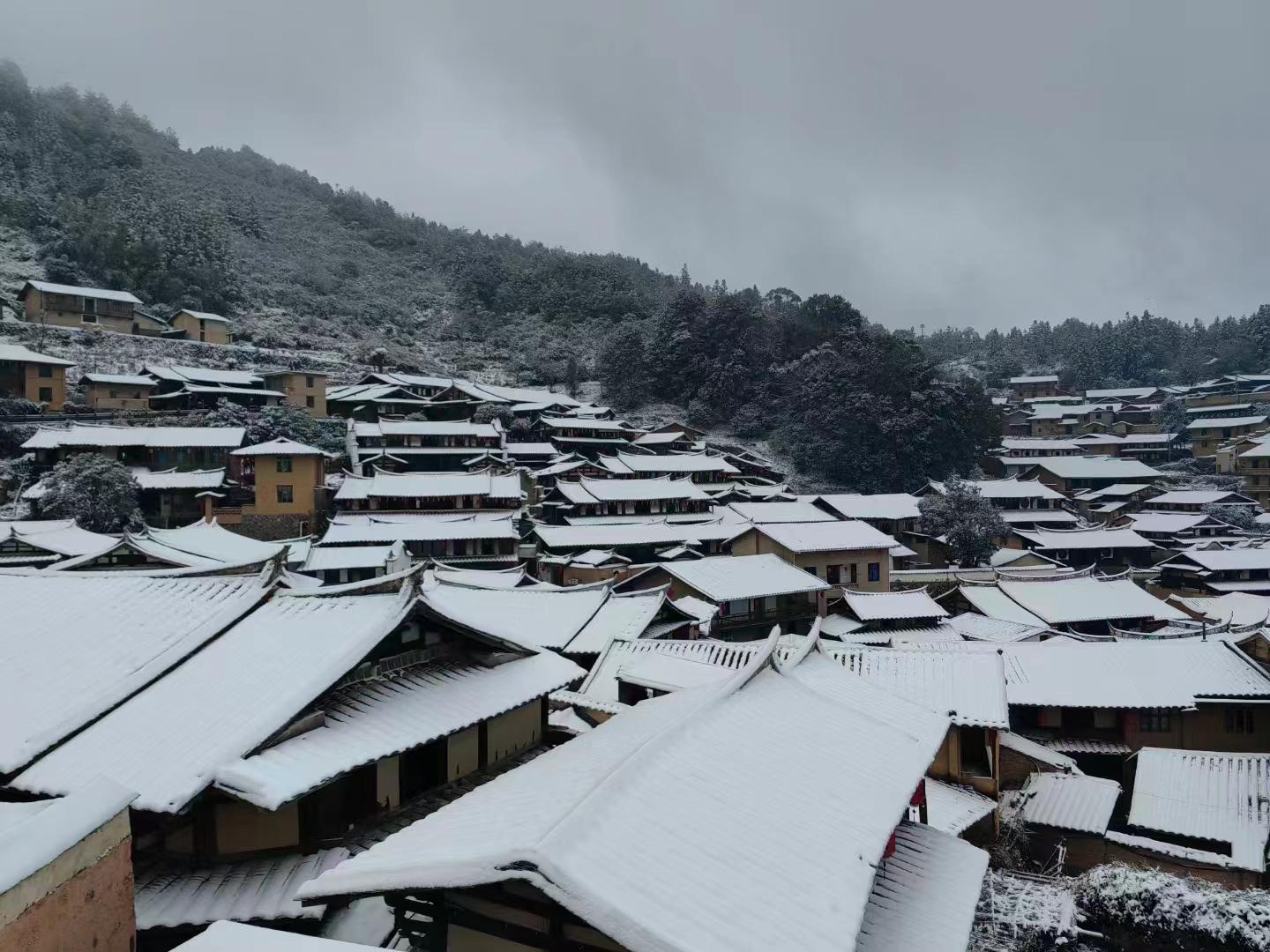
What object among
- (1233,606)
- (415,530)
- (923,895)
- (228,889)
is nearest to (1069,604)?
(1233,606)

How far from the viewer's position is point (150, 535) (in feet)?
97.1

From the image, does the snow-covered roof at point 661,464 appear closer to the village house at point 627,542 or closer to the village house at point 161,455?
the village house at point 627,542

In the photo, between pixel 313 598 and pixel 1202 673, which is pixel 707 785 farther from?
pixel 1202 673

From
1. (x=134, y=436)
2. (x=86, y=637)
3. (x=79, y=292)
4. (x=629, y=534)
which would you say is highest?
(x=79, y=292)

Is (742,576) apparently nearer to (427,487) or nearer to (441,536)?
(441,536)

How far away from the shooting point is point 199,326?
7219cm

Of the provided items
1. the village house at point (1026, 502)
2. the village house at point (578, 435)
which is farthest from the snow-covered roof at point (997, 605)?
the village house at point (578, 435)

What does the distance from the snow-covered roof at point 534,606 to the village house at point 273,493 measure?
65.1 feet

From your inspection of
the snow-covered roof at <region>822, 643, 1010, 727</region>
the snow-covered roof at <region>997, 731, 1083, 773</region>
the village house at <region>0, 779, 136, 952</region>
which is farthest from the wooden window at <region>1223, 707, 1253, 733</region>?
the village house at <region>0, 779, 136, 952</region>

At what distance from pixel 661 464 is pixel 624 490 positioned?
8997 mm

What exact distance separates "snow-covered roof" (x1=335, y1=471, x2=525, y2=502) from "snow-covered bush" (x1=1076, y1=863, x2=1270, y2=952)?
38.8 metres

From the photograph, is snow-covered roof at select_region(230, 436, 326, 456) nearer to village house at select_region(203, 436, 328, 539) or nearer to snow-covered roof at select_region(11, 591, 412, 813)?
village house at select_region(203, 436, 328, 539)

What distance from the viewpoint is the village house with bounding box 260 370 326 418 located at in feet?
198

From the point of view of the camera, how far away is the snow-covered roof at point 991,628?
31597 millimetres
